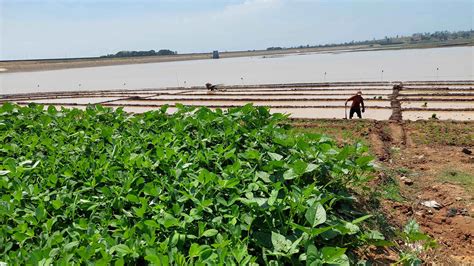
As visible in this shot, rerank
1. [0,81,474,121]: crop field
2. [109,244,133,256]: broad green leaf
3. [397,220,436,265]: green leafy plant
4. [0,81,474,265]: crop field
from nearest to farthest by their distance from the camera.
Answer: [109,244,133,256]: broad green leaf, [0,81,474,265]: crop field, [397,220,436,265]: green leafy plant, [0,81,474,121]: crop field

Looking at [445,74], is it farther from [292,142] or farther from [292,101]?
[292,142]

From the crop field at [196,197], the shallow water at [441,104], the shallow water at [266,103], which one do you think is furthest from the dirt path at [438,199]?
the shallow water at [266,103]

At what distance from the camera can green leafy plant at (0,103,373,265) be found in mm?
2104

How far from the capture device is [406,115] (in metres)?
13.1

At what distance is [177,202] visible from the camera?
2.54 metres

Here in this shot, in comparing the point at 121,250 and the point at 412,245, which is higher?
the point at 121,250

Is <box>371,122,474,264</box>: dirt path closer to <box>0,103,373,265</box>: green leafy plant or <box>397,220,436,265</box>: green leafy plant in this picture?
<box>397,220,436,265</box>: green leafy plant

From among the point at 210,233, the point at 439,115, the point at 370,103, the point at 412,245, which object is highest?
the point at 210,233

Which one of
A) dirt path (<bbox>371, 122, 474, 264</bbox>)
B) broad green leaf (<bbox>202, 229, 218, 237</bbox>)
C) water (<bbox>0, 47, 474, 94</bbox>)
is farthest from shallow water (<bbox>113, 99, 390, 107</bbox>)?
broad green leaf (<bbox>202, 229, 218, 237</bbox>)

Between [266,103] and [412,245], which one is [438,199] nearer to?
[412,245]

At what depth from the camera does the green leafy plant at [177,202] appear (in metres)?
2.10

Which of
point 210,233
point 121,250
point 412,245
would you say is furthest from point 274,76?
point 121,250

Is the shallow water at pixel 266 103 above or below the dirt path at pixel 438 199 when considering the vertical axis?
below

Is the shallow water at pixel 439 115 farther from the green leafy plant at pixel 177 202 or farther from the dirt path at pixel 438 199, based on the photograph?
the green leafy plant at pixel 177 202
